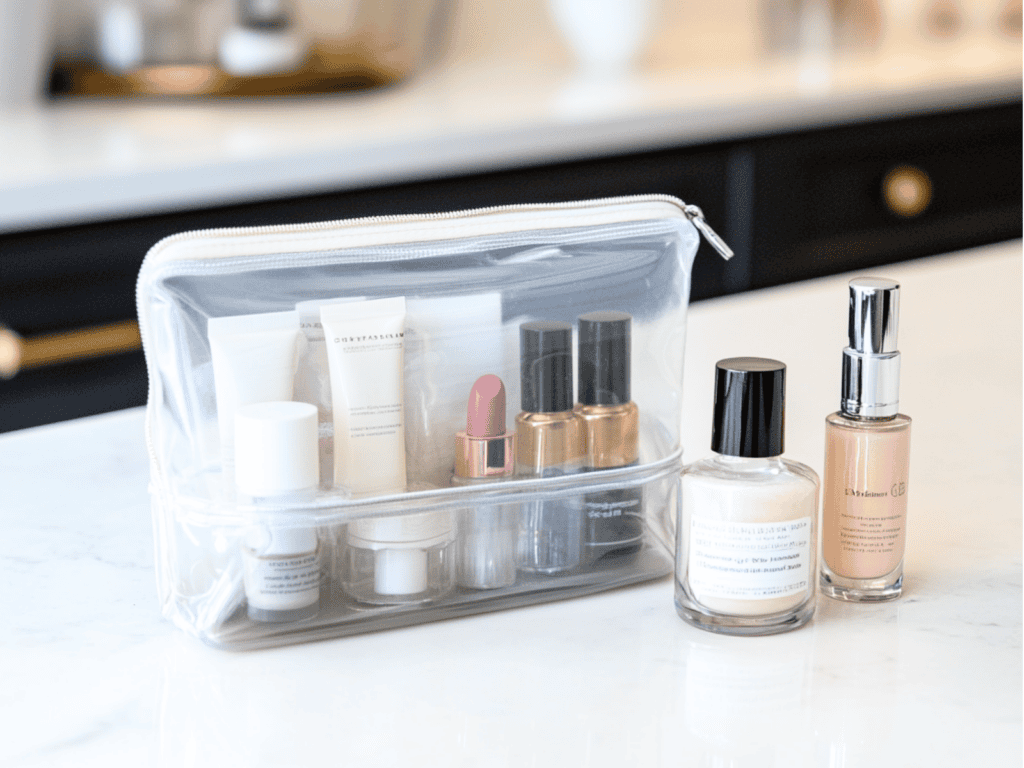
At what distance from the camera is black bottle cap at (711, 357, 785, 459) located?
0.48 meters

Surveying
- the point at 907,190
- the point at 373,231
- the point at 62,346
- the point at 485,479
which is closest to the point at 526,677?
the point at 485,479

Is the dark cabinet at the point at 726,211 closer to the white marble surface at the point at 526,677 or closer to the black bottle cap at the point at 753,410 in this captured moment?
the white marble surface at the point at 526,677

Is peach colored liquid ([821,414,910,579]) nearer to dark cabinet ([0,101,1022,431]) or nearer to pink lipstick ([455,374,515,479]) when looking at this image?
pink lipstick ([455,374,515,479])

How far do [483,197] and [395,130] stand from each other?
113 millimetres

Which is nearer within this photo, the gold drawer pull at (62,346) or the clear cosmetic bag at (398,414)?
the clear cosmetic bag at (398,414)

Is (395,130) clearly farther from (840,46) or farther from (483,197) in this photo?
(840,46)

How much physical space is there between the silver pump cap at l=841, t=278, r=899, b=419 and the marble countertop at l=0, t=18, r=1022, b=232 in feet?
2.45

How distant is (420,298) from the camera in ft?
1.66

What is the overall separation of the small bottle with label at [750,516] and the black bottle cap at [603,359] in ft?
0.15

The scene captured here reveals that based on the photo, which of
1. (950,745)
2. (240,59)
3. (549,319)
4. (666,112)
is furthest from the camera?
(240,59)

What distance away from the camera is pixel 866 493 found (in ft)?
1.70

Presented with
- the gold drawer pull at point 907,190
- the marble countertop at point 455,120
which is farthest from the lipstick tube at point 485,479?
the gold drawer pull at point 907,190

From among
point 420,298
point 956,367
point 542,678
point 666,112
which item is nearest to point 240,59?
point 666,112

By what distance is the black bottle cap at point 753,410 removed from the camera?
0.48m
